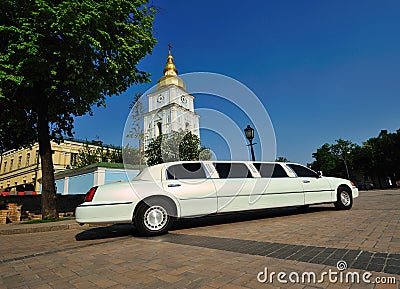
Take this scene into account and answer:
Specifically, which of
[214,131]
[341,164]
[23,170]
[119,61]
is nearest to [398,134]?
[341,164]

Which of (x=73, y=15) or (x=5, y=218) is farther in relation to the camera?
(x=5, y=218)

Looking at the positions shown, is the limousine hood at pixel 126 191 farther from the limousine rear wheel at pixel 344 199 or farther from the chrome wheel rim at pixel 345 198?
the chrome wheel rim at pixel 345 198

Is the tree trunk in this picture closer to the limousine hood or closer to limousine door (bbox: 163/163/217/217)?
the limousine hood

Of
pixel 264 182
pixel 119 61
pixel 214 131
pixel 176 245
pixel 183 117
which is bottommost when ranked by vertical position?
pixel 176 245

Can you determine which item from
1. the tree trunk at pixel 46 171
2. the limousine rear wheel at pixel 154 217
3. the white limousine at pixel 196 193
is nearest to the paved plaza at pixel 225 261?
the limousine rear wheel at pixel 154 217

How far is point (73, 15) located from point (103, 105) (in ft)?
15.5

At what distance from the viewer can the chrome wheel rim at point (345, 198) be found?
7.35 m

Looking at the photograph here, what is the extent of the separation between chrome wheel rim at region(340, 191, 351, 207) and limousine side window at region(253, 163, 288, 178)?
213 centimetres

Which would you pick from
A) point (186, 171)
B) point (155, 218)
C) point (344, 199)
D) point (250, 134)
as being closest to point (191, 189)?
point (186, 171)

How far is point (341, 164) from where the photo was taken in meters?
59.8

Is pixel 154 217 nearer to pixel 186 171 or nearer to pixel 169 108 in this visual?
pixel 186 171

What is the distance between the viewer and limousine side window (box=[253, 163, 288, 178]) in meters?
6.52

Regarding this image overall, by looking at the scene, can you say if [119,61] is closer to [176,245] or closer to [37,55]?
[37,55]

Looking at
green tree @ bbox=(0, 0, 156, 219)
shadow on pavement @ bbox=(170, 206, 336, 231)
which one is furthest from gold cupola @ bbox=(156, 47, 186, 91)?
shadow on pavement @ bbox=(170, 206, 336, 231)
